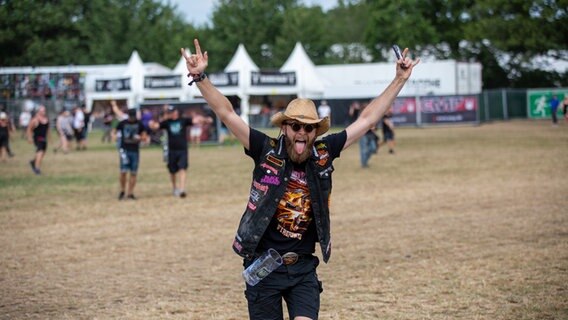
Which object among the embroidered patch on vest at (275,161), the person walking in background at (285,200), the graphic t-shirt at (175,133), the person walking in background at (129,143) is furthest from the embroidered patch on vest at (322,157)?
the graphic t-shirt at (175,133)

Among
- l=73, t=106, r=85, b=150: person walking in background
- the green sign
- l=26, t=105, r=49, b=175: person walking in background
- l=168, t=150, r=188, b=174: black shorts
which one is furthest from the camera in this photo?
the green sign

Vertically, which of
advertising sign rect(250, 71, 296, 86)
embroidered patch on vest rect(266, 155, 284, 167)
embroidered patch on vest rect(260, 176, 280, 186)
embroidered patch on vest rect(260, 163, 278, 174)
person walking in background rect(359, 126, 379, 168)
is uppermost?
advertising sign rect(250, 71, 296, 86)

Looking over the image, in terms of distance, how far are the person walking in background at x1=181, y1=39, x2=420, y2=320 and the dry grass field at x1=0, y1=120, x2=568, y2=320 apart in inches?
106

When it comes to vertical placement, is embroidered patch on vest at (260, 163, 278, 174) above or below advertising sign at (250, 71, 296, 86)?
below

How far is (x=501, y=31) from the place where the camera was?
132 feet

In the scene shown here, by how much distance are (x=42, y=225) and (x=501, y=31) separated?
2970 cm

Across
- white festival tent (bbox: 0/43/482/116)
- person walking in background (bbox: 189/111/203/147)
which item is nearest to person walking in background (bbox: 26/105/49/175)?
person walking in background (bbox: 189/111/203/147)

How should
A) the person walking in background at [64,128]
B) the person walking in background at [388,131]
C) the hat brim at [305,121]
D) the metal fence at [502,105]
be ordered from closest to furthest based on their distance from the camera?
1. the hat brim at [305,121]
2. the person walking in background at [388,131]
3. the person walking in background at [64,128]
4. the metal fence at [502,105]

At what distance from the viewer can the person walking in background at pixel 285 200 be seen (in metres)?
5.46

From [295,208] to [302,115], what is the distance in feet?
1.93

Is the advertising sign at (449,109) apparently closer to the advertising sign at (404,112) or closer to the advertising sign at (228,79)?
the advertising sign at (404,112)

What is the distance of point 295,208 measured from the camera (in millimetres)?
5531

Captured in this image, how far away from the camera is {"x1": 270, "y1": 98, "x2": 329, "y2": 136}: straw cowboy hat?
536 cm

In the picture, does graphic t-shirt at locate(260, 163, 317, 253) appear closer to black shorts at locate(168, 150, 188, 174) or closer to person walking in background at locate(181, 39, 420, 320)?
person walking in background at locate(181, 39, 420, 320)
